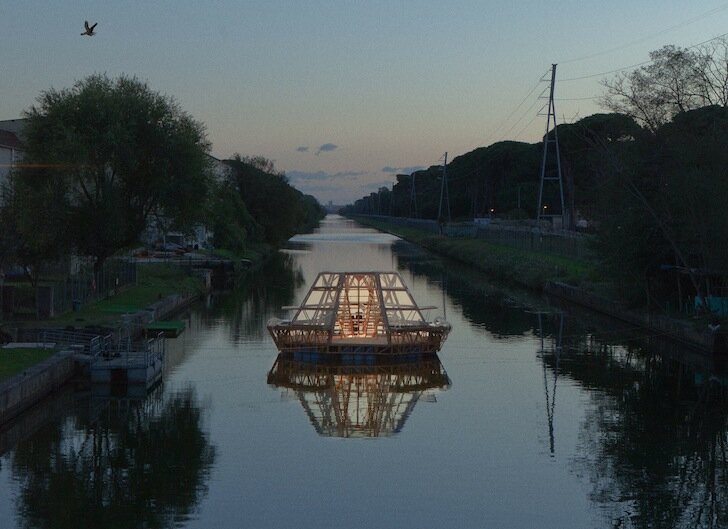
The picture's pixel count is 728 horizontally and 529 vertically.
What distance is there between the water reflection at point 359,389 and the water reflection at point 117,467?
3473mm

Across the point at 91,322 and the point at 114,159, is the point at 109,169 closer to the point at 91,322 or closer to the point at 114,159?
the point at 114,159

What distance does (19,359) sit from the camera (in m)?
29.0

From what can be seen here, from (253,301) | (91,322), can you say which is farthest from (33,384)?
(253,301)

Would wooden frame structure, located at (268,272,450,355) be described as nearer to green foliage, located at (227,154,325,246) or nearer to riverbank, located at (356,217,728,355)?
riverbank, located at (356,217,728,355)

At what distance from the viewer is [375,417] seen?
27531mm

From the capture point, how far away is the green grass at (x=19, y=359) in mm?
27119

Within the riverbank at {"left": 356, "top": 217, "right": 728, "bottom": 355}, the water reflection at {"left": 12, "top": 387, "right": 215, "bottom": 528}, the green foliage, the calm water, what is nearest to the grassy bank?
the riverbank at {"left": 356, "top": 217, "right": 728, "bottom": 355}

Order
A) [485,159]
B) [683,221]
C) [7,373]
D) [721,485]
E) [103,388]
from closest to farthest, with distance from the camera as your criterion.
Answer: [721,485]
[7,373]
[103,388]
[683,221]
[485,159]

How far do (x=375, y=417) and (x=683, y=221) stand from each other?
18138mm

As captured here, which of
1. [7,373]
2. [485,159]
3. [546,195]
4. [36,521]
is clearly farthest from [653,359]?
[485,159]

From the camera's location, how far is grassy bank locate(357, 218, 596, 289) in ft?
211

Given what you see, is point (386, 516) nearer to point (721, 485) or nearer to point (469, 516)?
point (469, 516)

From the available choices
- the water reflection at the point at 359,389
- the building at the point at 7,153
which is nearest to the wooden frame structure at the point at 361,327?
the water reflection at the point at 359,389

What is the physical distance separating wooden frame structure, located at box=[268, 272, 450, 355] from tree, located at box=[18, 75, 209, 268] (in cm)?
1055
